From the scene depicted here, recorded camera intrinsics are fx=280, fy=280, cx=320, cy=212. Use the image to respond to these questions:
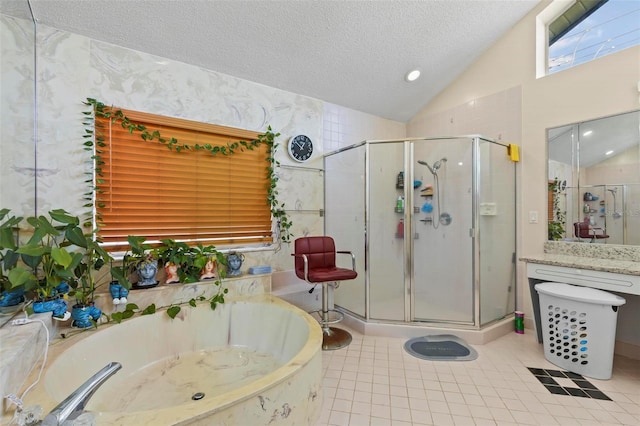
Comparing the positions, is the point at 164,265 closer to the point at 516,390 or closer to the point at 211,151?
the point at 211,151

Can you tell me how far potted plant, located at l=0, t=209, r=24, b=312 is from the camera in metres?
1.43

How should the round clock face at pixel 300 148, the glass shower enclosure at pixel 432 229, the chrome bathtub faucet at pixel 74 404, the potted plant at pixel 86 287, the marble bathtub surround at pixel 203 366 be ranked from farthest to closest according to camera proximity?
the round clock face at pixel 300 148 → the glass shower enclosure at pixel 432 229 → the potted plant at pixel 86 287 → the marble bathtub surround at pixel 203 366 → the chrome bathtub faucet at pixel 74 404

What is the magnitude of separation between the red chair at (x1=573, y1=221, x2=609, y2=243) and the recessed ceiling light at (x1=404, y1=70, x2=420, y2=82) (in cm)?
211

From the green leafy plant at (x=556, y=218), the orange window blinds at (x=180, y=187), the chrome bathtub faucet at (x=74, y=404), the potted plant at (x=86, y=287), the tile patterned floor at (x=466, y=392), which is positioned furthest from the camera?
the green leafy plant at (x=556, y=218)

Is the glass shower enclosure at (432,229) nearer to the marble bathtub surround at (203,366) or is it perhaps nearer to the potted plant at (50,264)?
the marble bathtub surround at (203,366)

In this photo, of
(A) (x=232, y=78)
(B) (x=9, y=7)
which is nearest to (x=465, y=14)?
(A) (x=232, y=78)

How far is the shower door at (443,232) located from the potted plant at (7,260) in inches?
113

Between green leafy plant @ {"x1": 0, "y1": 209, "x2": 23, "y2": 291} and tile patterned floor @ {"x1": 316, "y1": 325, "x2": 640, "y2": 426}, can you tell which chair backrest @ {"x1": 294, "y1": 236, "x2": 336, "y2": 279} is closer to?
tile patterned floor @ {"x1": 316, "y1": 325, "x2": 640, "y2": 426}

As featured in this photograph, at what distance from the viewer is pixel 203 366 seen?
1953 mm

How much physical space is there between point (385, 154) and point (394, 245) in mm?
951

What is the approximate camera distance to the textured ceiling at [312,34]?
2.00 meters

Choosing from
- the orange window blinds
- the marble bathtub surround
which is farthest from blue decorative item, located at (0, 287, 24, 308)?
the orange window blinds

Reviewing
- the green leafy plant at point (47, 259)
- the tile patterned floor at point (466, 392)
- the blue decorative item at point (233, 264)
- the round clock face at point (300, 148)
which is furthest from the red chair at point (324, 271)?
the green leafy plant at point (47, 259)

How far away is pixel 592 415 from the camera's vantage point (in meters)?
1.60
